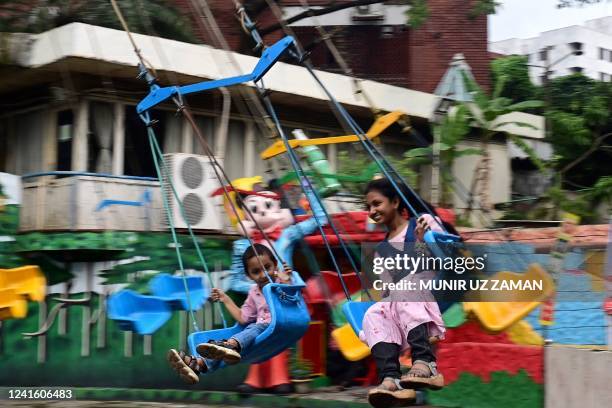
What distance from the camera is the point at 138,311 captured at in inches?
351

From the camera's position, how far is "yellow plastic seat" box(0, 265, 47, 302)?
9555 mm

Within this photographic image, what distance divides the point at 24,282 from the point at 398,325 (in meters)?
5.02

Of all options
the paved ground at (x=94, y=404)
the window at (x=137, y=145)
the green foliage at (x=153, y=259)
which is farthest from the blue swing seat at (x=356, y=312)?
the window at (x=137, y=145)

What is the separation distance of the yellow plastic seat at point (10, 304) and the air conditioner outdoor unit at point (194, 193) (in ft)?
9.03

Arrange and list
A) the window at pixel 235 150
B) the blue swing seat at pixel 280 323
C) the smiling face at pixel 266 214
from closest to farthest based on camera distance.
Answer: the blue swing seat at pixel 280 323 → the smiling face at pixel 266 214 → the window at pixel 235 150

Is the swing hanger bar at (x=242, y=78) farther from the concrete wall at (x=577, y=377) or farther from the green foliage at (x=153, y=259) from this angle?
the green foliage at (x=153, y=259)

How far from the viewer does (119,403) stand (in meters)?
10.2

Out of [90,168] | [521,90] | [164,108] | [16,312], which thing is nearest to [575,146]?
[521,90]

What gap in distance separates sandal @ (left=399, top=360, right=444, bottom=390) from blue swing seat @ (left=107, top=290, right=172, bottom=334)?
381cm

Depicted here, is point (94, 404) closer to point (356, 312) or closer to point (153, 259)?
point (153, 259)

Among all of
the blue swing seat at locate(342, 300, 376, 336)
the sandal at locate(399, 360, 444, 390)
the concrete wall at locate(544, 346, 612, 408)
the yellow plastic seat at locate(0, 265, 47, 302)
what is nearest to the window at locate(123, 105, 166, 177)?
the yellow plastic seat at locate(0, 265, 47, 302)

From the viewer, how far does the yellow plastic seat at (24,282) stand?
31.3ft

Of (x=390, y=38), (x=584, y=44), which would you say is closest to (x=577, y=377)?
(x=390, y=38)

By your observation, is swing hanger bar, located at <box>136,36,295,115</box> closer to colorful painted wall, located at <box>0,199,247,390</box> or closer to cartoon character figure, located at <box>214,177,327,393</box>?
cartoon character figure, located at <box>214,177,327,393</box>
